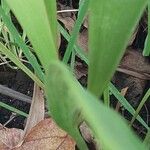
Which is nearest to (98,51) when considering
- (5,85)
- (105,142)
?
(105,142)

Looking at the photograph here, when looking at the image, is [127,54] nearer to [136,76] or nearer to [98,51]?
[136,76]

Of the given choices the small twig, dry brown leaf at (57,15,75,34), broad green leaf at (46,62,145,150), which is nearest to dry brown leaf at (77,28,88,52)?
dry brown leaf at (57,15,75,34)

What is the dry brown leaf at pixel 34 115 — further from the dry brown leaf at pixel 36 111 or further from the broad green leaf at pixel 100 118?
the broad green leaf at pixel 100 118

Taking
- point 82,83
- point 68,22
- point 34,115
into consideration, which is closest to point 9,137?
point 34,115

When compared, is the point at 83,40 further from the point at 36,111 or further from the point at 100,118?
the point at 100,118

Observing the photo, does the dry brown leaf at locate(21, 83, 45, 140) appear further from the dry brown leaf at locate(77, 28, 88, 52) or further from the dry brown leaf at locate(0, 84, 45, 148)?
the dry brown leaf at locate(77, 28, 88, 52)

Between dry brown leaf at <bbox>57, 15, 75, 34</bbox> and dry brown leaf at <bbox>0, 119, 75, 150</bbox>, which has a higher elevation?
dry brown leaf at <bbox>57, 15, 75, 34</bbox>
